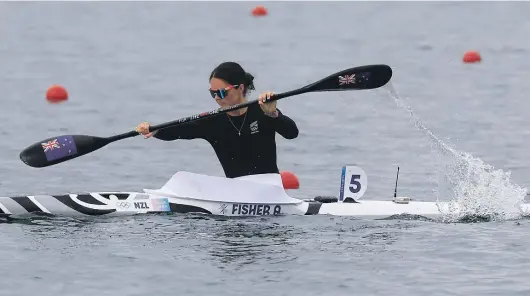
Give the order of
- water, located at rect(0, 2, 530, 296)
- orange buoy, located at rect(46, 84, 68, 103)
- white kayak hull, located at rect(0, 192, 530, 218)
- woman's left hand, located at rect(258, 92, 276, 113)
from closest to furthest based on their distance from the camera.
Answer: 1. water, located at rect(0, 2, 530, 296)
2. woman's left hand, located at rect(258, 92, 276, 113)
3. white kayak hull, located at rect(0, 192, 530, 218)
4. orange buoy, located at rect(46, 84, 68, 103)

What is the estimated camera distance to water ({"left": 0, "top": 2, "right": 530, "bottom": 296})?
12.2 m

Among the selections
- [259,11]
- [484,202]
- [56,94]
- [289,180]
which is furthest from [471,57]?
[484,202]

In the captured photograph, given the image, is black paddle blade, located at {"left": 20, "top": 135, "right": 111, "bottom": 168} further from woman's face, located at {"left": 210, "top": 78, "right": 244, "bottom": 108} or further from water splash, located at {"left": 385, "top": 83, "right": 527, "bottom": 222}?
water splash, located at {"left": 385, "top": 83, "right": 527, "bottom": 222}

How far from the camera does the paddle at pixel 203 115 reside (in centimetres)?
1415

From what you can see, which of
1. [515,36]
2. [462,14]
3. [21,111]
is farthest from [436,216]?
[462,14]

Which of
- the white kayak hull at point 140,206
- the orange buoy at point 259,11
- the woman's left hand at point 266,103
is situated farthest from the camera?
the orange buoy at point 259,11

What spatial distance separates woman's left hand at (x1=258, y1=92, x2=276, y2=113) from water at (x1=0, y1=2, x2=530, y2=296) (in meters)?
1.20

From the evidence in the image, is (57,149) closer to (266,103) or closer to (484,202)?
(266,103)

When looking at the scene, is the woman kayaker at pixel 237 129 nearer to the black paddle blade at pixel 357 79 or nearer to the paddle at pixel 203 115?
the paddle at pixel 203 115

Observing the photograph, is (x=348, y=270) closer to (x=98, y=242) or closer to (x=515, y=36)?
(x=98, y=242)

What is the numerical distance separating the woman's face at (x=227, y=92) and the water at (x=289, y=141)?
50.3 inches

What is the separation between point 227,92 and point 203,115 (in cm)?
35

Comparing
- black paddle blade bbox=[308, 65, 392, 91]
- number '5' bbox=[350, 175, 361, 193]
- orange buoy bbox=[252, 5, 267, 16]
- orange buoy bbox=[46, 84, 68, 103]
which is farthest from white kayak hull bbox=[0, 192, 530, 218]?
orange buoy bbox=[252, 5, 267, 16]

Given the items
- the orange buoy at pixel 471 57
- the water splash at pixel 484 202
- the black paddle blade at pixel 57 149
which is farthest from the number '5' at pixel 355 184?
the orange buoy at pixel 471 57
